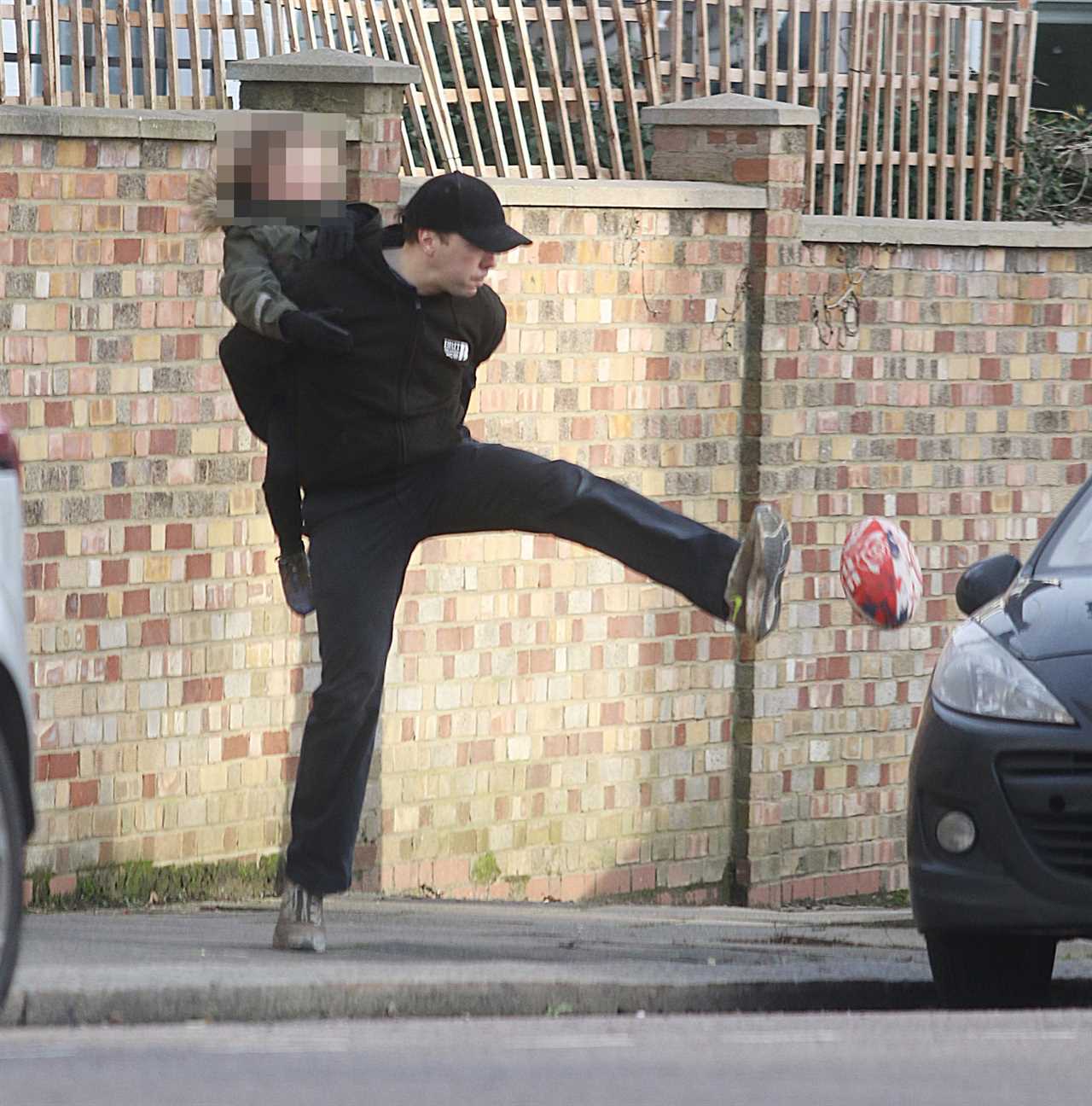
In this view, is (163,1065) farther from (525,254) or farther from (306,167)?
(525,254)

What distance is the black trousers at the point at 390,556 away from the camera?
274 inches

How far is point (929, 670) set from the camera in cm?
1120

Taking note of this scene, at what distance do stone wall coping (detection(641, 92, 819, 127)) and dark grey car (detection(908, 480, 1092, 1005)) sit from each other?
140 inches

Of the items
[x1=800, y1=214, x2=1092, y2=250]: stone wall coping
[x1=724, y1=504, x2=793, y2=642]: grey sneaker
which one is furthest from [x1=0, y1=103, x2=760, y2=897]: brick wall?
[x1=724, y1=504, x2=793, y2=642]: grey sneaker

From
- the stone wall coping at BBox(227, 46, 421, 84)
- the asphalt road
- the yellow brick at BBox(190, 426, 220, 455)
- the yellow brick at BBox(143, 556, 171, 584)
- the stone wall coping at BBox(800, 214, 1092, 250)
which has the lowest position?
the asphalt road

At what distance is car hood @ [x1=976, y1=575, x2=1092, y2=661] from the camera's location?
269 inches

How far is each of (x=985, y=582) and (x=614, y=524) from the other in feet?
3.72

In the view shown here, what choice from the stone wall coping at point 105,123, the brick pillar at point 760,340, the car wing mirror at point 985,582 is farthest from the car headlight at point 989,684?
the brick pillar at point 760,340

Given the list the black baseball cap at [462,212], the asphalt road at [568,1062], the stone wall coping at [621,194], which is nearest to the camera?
the asphalt road at [568,1062]

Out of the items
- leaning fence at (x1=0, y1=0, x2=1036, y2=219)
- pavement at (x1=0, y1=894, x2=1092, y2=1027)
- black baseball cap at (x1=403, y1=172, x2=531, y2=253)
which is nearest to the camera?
pavement at (x1=0, y1=894, x2=1092, y2=1027)

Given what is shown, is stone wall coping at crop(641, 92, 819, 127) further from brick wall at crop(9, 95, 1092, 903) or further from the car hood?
the car hood

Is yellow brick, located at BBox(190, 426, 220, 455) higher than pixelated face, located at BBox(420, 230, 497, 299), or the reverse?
pixelated face, located at BBox(420, 230, 497, 299)

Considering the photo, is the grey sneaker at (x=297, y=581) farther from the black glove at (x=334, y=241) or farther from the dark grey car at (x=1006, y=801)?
the dark grey car at (x=1006, y=801)

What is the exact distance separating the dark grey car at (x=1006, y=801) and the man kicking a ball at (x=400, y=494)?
0.58 metres
